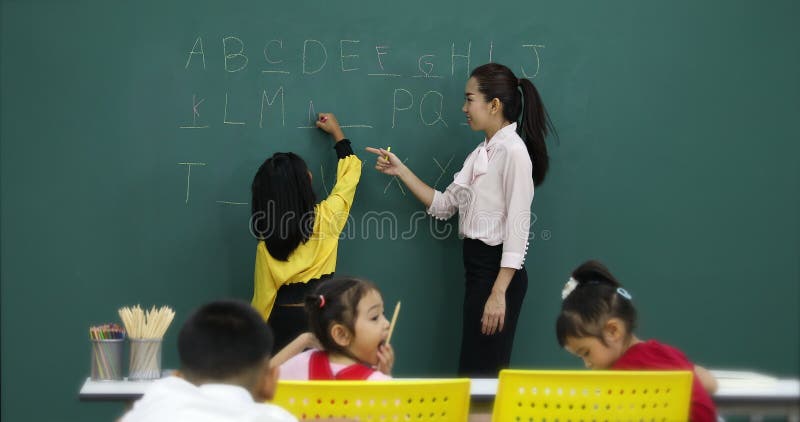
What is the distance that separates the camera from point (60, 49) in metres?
3.88

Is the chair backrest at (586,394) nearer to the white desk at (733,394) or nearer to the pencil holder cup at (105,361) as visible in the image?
the white desk at (733,394)

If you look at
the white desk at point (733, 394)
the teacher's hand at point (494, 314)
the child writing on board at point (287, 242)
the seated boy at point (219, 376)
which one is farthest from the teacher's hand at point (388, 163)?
the seated boy at point (219, 376)

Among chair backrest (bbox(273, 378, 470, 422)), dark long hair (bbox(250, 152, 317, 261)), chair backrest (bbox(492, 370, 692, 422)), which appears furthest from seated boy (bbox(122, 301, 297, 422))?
dark long hair (bbox(250, 152, 317, 261))

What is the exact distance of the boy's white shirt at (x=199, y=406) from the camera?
1.60 m

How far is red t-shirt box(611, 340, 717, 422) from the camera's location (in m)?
2.33

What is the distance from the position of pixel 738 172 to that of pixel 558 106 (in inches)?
35.8

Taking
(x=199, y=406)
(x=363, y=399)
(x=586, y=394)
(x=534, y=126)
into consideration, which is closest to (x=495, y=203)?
(x=534, y=126)

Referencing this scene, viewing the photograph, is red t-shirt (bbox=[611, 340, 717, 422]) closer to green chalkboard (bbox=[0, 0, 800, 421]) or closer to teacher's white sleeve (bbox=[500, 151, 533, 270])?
teacher's white sleeve (bbox=[500, 151, 533, 270])

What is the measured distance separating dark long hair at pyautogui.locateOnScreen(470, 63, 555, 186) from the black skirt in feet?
1.44

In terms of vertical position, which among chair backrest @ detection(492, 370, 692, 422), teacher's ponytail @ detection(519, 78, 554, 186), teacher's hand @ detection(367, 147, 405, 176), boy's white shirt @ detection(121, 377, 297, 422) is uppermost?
teacher's ponytail @ detection(519, 78, 554, 186)

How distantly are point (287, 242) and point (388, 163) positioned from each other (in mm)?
620

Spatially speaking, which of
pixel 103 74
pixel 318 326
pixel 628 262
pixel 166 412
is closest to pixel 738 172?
pixel 628 262

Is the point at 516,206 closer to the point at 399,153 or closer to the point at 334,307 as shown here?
the point at 399,153

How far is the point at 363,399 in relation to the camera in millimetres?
1966
